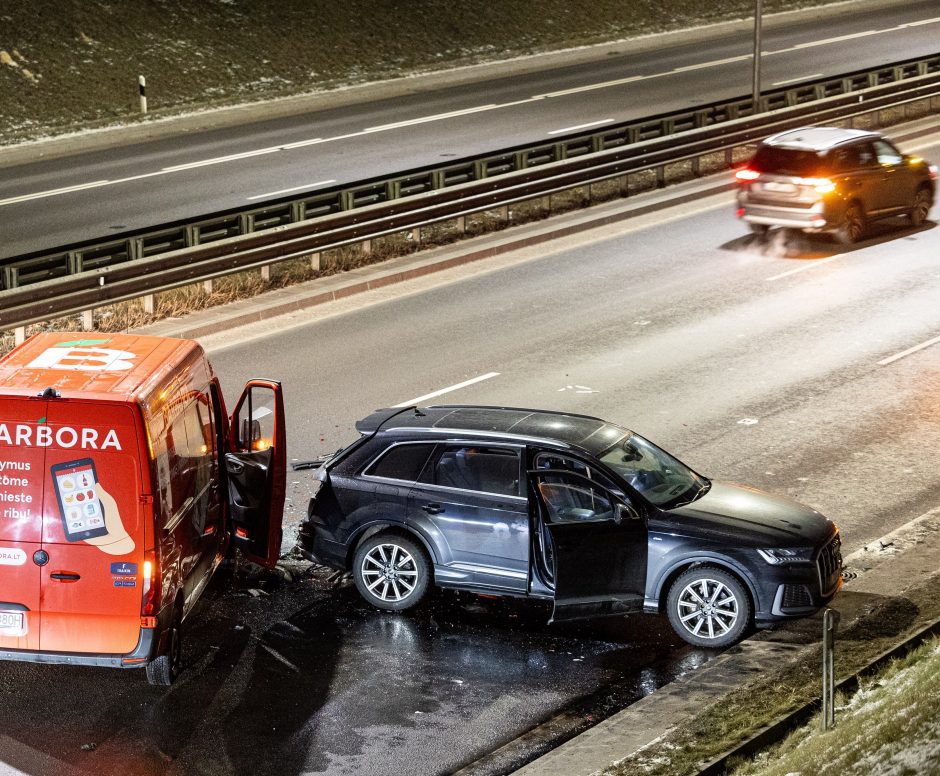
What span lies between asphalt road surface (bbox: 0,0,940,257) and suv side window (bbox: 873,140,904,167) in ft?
27.9

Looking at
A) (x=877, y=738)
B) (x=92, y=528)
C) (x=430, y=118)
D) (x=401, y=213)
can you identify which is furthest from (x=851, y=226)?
(x=877, y=738)

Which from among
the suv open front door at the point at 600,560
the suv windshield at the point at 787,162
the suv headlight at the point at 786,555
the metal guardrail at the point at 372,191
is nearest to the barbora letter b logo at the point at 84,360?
the suv open front door at the point at 600,560

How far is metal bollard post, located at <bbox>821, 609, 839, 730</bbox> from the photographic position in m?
7.75

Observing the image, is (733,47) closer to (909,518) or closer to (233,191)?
(233,191)

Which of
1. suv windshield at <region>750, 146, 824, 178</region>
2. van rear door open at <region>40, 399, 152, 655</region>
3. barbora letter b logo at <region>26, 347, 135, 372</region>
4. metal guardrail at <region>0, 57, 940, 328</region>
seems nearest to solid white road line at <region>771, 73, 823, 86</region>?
metal guardrail at <region>0, 57, 940, 328</region>

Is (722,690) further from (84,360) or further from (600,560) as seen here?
(84,360)

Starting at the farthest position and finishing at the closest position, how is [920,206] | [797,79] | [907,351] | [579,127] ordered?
[797,79] < [579,127] < [920,206] < [907,351]

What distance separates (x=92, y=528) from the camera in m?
8.71

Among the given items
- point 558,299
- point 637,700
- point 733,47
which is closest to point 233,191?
point 558,299

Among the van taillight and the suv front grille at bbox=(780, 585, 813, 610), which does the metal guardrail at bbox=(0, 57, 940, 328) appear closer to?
the van taillight

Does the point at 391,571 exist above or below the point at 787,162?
below

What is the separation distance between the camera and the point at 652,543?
10.0m

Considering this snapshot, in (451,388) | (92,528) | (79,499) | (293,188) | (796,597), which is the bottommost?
(451,388)

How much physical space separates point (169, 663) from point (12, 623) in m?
0.99
